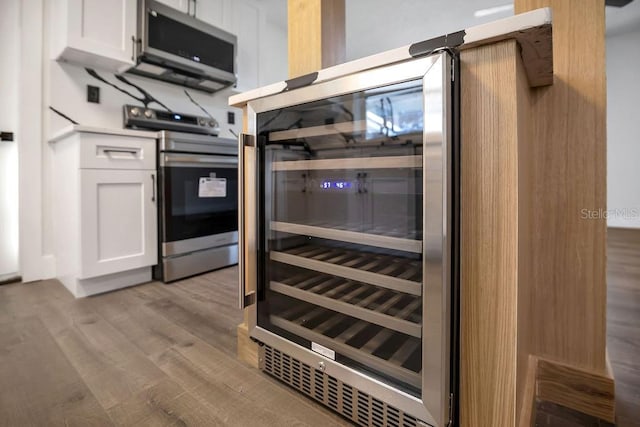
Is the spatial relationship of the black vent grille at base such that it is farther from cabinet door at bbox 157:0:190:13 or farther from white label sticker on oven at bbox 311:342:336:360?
cabinet door at bbox 157:0:190:13

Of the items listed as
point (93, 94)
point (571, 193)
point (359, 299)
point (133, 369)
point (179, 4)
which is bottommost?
point (133, 369)

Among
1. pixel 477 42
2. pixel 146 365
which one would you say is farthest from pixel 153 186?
pixel 477 42

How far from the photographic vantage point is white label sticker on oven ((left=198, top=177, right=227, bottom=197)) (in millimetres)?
2203

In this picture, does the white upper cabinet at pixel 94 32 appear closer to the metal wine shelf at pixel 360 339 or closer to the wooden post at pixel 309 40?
the wooden post at pixel 309 40

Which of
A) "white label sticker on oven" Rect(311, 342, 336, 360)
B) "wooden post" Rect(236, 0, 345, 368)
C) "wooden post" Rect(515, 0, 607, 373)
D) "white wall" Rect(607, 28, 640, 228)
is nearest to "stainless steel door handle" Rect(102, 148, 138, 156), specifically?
"wooden post" Rect(236, 0, 345, 368)

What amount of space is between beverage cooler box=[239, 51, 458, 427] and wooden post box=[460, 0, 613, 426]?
40 mm

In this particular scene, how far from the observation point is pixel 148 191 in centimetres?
199

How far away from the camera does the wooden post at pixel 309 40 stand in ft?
3.65

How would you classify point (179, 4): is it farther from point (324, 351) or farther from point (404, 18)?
point (324, 351)

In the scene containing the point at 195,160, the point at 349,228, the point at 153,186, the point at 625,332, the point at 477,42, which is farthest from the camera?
the point at 195,160

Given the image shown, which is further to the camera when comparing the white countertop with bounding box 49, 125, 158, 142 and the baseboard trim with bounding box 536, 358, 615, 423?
the white countertop with bounding box 49, 125, 158, 142

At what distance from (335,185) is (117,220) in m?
1.53

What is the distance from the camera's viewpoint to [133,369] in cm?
109

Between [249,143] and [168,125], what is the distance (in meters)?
1.67
